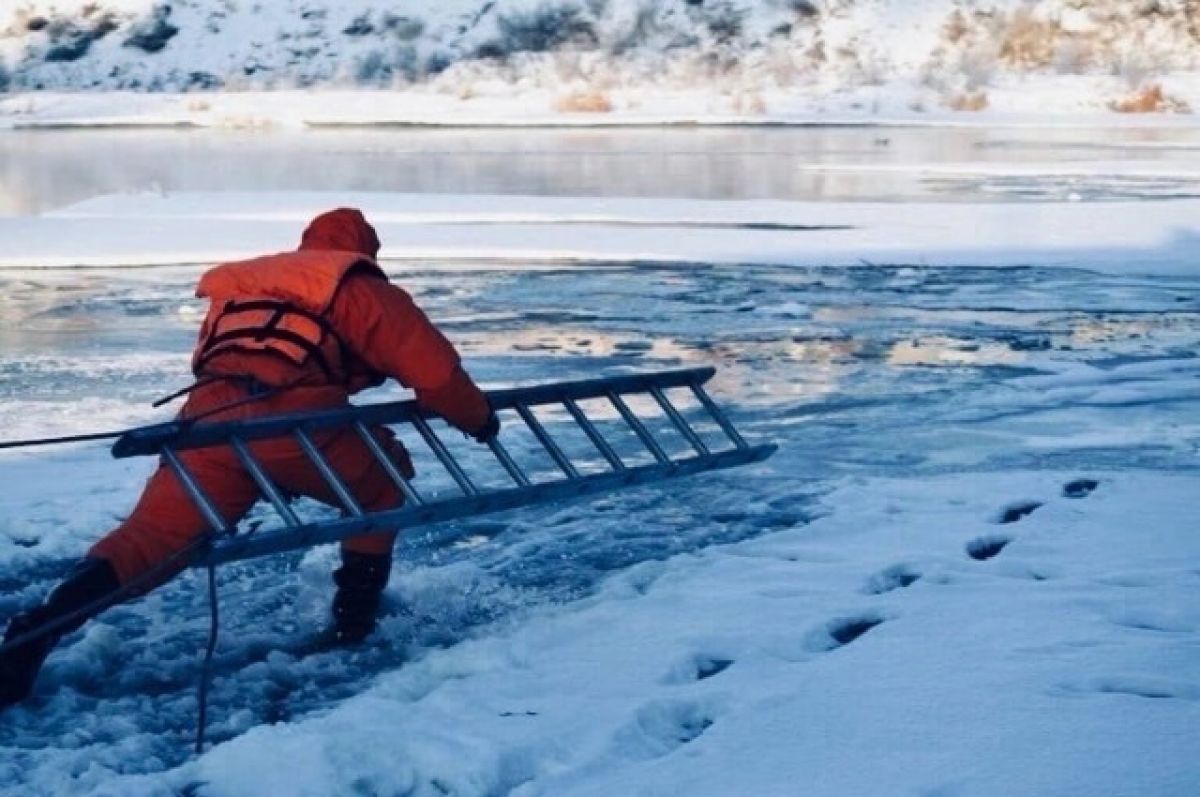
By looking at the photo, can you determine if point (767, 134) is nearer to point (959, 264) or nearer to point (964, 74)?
point (964, 74)

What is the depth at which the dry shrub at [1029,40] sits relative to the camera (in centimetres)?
5419

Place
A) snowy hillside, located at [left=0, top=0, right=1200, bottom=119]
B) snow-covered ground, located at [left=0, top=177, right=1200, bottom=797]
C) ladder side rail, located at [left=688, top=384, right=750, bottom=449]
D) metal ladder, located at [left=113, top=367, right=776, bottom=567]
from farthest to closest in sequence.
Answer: snowy hillside, located at [left=0, top=0, right=1200, bottom=119] < ladder side rail, located at [left=688, top=384, right=750, bottom=449] < metal ladder, located at [left=113, top=367, right=776, bottom=567] < snow-covered ground, located at [left=0, top=177, right=1200, bottom=797]

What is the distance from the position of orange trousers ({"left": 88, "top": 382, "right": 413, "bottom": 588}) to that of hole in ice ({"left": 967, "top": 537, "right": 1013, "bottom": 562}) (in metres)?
1.82

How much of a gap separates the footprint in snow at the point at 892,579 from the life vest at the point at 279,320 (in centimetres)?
161

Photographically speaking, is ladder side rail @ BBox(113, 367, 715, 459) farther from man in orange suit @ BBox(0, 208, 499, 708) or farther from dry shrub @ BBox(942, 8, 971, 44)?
dry shrub @ BBox(942, 8, 971, 44)

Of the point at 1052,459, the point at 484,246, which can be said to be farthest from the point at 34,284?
the point at 1052,459

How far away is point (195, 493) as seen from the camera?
4266 millimetres

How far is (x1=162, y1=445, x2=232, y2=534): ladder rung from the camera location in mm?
4246

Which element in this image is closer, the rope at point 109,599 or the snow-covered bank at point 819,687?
the snow-covered bank at point 819,687

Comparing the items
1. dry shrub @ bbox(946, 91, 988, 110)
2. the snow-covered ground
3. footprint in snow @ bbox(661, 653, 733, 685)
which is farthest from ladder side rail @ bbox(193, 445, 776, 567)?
dry shrub @ bbox(946, 91, 988, 110)

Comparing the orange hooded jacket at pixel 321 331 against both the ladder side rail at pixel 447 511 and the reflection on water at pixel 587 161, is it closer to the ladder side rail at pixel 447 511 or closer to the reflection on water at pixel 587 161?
→ the ladder side rail at pixel 447 511

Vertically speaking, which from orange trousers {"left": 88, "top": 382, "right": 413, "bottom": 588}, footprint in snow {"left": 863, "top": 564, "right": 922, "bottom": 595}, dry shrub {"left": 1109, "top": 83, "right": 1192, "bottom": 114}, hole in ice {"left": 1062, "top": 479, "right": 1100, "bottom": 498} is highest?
orange trousers {"left": 88, "top": 382, "right": 413, "bottom": 588}

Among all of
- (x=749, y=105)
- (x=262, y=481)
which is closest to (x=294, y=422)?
(x=262, y=481)

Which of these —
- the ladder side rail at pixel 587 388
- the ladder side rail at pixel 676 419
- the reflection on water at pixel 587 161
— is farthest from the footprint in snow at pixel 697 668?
the reflection on water at pixel 587 161
